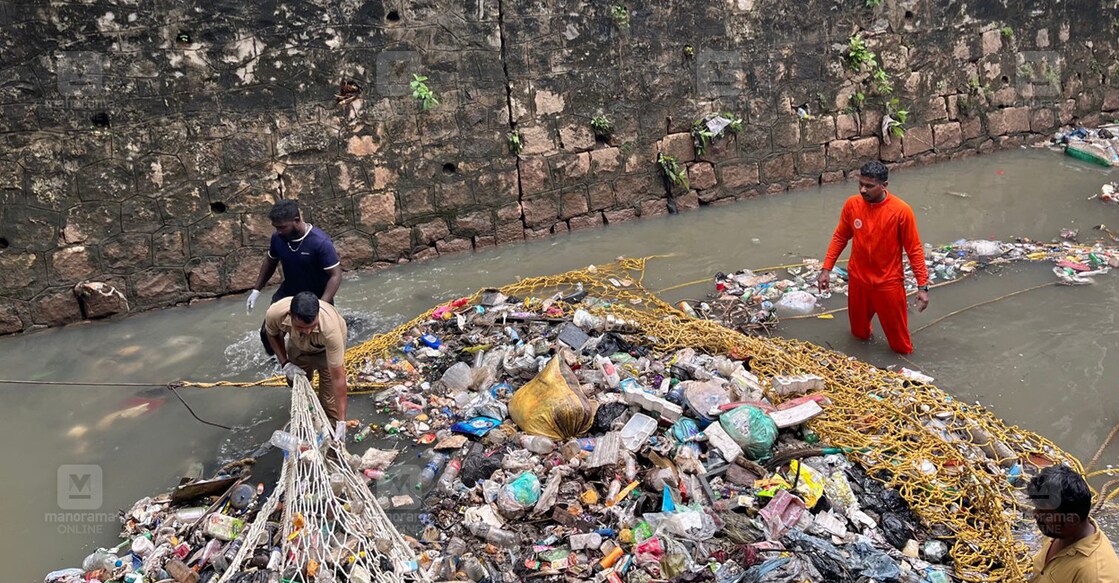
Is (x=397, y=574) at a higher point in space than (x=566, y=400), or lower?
lower

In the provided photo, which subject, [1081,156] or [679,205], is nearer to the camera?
[679,205]

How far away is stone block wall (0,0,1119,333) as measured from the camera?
6.15 m

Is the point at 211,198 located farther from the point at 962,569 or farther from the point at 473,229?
the point at 962,569

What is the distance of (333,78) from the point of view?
6.87m

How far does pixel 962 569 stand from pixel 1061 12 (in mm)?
A: 9535

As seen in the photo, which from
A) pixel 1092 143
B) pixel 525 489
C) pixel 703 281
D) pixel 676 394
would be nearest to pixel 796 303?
pixel 703 281

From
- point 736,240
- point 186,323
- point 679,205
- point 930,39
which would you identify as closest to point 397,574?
point 186,323

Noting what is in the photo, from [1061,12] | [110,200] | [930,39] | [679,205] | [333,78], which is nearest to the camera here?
[110,200]

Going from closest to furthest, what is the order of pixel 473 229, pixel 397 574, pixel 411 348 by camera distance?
pixel 397 574 < pixel 411 348 < pixel 473 229

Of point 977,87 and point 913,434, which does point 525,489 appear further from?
point 977,87

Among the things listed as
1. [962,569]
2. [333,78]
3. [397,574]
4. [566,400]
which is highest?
[333,78]

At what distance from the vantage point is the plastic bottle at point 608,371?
4.81 meters

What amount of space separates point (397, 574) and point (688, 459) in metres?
1.61

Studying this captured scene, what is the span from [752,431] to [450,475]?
1655 millimetres
